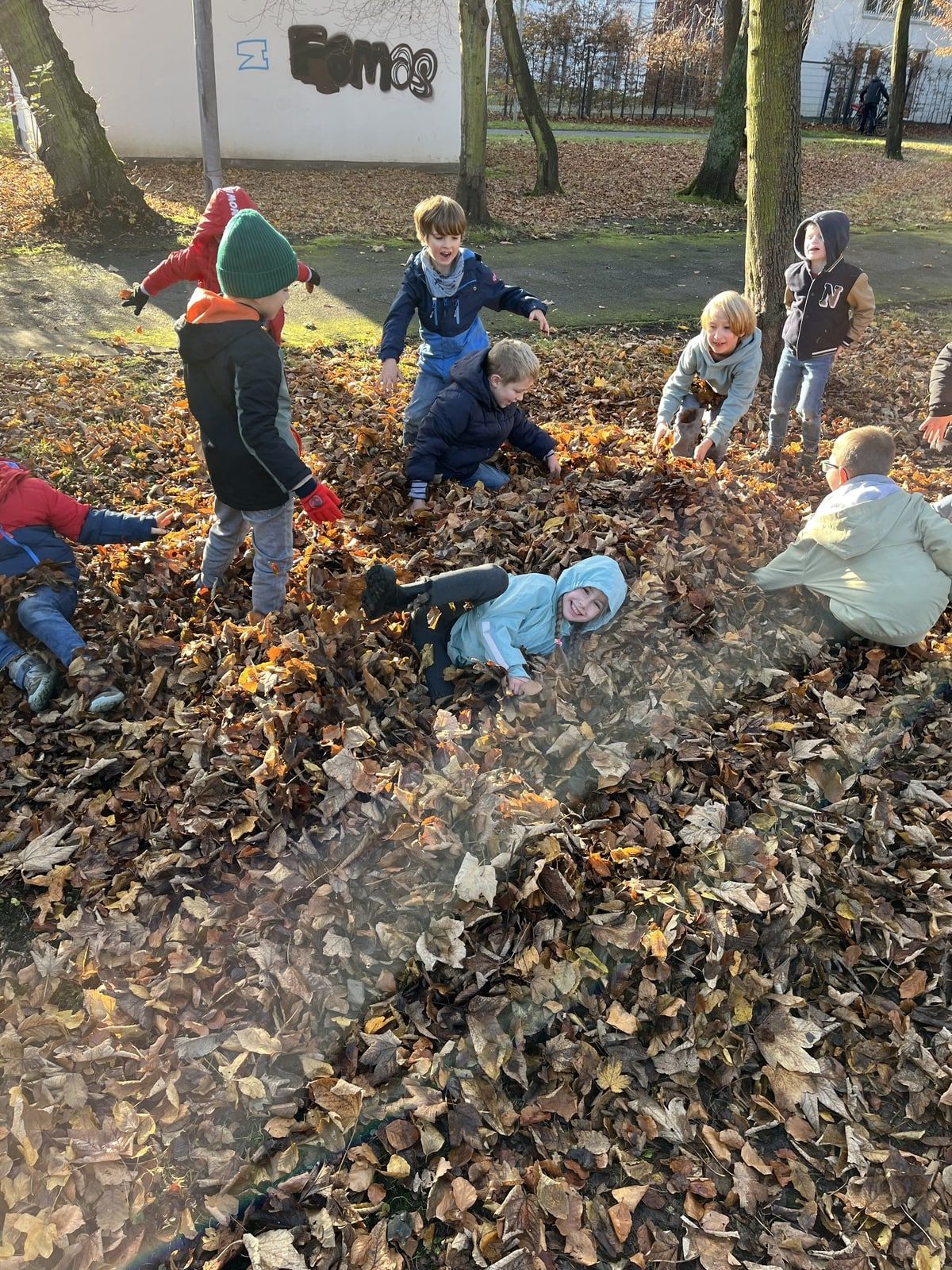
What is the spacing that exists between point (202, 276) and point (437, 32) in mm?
15448

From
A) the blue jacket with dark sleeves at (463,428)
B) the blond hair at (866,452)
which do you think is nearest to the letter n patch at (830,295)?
the blond hair at (866,452)

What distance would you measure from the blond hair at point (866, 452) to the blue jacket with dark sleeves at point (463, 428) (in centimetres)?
184

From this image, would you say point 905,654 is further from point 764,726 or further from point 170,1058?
point 170,1058

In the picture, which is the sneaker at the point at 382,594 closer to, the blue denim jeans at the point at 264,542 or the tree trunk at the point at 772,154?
the blue denim jeans at the point at 264,542

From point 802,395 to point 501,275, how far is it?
5917mm

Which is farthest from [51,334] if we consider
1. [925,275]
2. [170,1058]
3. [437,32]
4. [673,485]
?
[437,32]

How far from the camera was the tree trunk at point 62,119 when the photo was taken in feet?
34.8

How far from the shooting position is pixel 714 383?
18.1 ft

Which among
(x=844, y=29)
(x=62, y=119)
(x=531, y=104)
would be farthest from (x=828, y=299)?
(x=844, y=29)

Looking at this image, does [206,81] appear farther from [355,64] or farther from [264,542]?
[355,64]

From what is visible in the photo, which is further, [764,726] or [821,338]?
[821,338]

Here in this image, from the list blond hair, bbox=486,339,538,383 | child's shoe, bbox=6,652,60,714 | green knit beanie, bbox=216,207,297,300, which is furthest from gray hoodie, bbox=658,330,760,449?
child's shoe, bbox=6,652,60,714

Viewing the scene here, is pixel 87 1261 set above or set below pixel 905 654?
below

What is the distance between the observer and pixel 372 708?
3.62 meters
